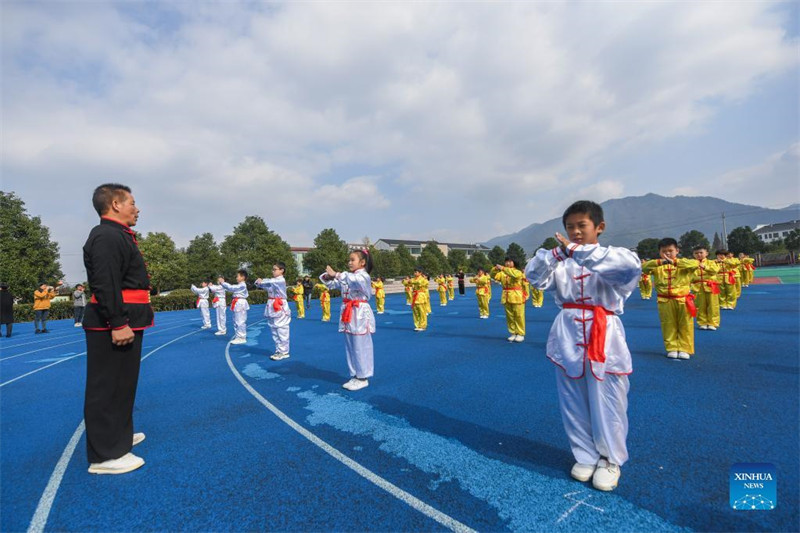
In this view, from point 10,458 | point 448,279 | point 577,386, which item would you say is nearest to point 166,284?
point 448,279

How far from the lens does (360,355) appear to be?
18.6 ft

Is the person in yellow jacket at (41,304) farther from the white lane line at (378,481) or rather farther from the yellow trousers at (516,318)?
the yellow trousers at (516,318)

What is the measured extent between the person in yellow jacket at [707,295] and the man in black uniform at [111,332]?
11447 millimetres

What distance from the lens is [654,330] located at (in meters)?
9.52

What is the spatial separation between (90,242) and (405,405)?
13.0 ft

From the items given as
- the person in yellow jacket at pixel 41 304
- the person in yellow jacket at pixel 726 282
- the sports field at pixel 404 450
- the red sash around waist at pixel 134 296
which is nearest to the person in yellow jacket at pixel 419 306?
the sports field at pixel 404 450

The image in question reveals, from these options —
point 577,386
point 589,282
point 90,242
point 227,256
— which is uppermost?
point 227,256

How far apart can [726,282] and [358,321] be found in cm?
1501

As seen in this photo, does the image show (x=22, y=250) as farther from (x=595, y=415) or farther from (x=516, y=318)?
(x=595, y=415)

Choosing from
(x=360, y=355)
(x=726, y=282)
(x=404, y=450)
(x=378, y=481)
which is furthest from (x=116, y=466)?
(x=726, y=282)

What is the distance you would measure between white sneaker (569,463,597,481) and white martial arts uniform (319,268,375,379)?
3.36m

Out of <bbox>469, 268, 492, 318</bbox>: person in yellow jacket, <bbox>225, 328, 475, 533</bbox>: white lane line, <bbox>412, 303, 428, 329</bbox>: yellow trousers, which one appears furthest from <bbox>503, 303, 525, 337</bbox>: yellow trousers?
<bbox>225, 328, 475, 533</bbox>: white lane line

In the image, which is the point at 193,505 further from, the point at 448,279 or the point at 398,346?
the point at 448,279

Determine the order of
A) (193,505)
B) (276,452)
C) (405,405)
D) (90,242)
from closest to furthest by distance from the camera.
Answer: (193,505) → (90,242) → (276,452) → (405,405)
